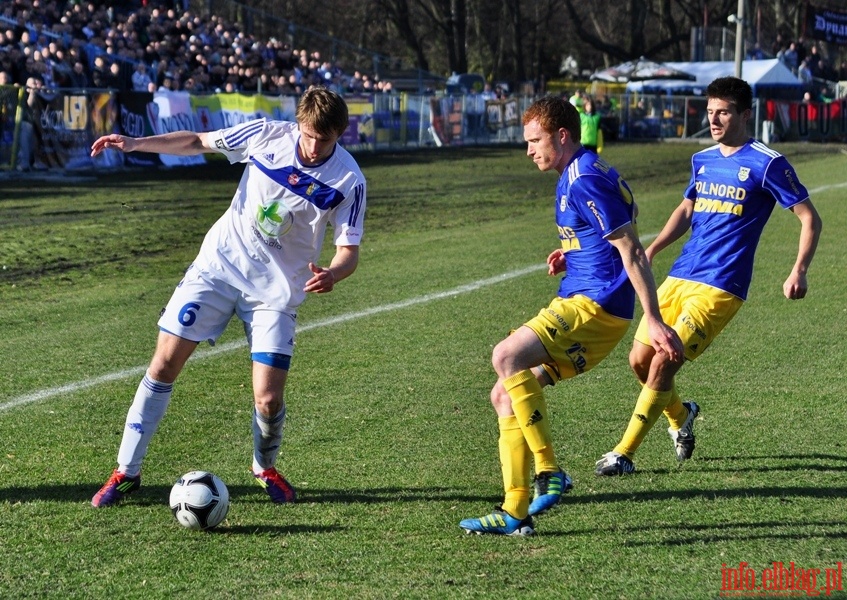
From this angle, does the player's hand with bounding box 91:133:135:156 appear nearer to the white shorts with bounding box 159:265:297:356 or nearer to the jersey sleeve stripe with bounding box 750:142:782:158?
the white shorts with bounding box 159:265:297:356

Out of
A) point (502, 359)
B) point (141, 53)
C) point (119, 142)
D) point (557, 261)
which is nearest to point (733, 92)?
point (557, 261)

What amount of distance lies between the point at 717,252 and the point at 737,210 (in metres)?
0.24

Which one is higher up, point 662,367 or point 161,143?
point 161,143

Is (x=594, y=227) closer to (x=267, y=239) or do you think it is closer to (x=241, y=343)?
(x=267, y=239)

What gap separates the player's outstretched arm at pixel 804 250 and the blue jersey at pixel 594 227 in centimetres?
103

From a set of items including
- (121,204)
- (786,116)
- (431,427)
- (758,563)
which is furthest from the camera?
(786,116)

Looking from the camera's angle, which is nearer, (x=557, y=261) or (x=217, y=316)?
(x=217, y=316)

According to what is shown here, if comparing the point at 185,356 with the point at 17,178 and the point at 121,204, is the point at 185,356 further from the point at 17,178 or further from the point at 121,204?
the point at 17,178

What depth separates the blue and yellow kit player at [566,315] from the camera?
4.73 metres

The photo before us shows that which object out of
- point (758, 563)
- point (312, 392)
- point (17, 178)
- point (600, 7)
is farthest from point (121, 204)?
point (600, 7)

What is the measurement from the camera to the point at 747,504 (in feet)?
17.0

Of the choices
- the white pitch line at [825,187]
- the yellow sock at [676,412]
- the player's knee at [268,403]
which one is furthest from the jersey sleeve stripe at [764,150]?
the white pitch line at [825,187]

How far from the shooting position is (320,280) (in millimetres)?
4875

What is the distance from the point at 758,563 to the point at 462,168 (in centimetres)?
2290
